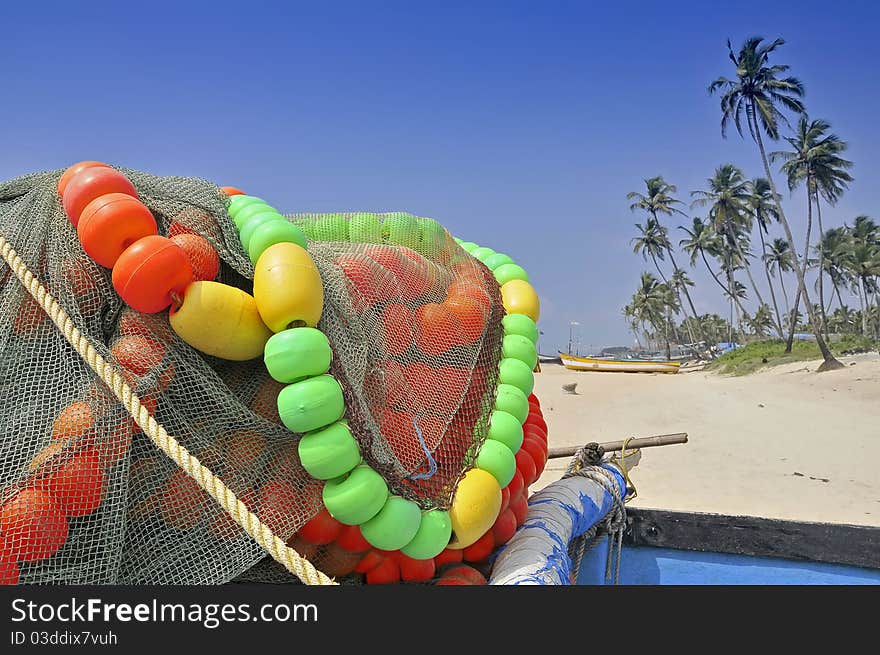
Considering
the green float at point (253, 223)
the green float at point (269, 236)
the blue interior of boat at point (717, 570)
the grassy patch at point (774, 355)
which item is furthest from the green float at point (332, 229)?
the grassy patch at point (774, 355)

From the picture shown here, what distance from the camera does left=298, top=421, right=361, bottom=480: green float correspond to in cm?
223

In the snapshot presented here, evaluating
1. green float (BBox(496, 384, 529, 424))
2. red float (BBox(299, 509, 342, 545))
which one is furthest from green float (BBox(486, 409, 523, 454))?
red float (BBox(299, 509, 342, 545))

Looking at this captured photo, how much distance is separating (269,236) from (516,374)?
4.01 ft

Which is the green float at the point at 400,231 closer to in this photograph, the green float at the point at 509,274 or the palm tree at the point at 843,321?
the green float at the point at 509,274

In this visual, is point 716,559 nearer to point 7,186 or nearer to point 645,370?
point 7,186

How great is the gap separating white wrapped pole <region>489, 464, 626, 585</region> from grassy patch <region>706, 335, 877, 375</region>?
31.9 metres

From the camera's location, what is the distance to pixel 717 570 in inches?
178

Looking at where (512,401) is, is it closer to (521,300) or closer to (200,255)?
(521,300)

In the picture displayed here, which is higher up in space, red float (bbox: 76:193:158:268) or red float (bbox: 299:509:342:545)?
red float (bbox: 76:193:158:268)

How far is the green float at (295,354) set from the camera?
7.20 feet

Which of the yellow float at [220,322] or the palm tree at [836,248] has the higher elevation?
the yellow float at [220,322]

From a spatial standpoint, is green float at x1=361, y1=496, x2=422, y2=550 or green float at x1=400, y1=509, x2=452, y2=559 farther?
green float at x1=400, y1=509, x2=452, y2=559

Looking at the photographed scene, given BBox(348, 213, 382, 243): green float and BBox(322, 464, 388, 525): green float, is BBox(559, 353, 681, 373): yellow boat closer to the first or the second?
BBox(348, 213, 382, 243): green float

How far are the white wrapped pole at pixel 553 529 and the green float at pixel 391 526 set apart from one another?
457mm
